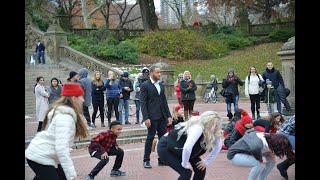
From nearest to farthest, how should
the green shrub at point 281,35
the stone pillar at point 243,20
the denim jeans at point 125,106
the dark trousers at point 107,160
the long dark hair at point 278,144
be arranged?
the long dark hair at point 278,144 < the dark trousers at point 107,160 < the denim jeans at point 125,106 < the green shrub at point 281,35 < the stone pillar at point 243,20

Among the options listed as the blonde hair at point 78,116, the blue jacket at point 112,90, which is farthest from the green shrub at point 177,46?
the blonde hair at point 78,116

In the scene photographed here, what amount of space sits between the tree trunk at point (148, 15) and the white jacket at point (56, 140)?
39.6 m

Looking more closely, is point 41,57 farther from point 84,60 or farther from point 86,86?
point 86,86

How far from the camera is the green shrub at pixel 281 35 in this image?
1700 inches

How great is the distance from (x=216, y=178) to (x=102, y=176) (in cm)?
192

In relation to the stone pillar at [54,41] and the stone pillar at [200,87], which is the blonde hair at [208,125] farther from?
the stone pillar at [54,41]

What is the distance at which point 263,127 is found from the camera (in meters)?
8.73

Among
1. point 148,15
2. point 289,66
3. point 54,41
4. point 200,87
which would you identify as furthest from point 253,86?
point 148,15

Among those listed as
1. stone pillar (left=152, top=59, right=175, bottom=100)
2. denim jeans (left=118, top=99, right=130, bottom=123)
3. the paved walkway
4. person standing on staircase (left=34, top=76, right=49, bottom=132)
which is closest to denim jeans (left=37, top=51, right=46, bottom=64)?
stone pillar (left=152, top=59, right=175, bottom=100)

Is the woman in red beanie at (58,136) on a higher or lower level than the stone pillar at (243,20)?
lower

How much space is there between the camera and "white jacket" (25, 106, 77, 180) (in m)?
5.59

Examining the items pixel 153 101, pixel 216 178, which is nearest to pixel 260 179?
pixel 216 178

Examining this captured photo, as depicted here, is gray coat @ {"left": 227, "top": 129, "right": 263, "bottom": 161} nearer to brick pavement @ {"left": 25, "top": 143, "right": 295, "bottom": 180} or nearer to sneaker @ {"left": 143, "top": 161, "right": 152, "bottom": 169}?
brick pavement @ {"left": 25, "top": 143, "right": 295, "bottom": 180}

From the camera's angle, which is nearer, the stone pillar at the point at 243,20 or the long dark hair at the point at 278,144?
the long dark hair at the point at 278,144
